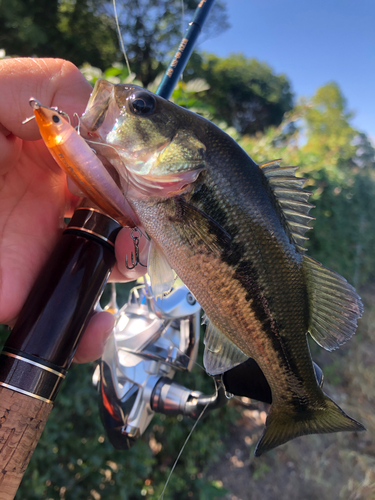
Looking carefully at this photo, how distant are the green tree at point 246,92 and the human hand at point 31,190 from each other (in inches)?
836

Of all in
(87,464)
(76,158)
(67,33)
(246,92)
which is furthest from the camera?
(246,92)

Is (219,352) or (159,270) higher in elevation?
(159,270)

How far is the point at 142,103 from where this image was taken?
39.6 inches

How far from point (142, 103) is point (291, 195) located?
23.6 inches

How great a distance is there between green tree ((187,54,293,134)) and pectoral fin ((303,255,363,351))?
21.7 m

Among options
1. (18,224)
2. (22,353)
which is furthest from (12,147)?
(22,353)

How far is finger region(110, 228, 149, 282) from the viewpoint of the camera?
3.95 ft

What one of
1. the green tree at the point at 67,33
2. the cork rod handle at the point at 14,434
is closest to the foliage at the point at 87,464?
the cork rod handle at the point at 14,434

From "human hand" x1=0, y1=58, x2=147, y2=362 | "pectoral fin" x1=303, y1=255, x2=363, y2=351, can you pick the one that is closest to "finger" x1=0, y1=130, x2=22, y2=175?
"human hand" x1=0, y1=58, x2=147, y2=362

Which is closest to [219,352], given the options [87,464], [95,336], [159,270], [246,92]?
[159,270]

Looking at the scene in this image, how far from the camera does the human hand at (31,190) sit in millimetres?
1133

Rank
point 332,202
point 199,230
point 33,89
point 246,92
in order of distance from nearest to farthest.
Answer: point 199,230
point 33,89
point 332,202
point 246,92

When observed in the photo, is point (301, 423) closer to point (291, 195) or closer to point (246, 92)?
point (291, 195)

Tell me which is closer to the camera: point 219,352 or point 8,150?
point 219,352
